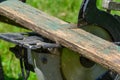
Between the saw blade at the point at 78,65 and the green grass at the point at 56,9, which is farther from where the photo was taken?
the green grass at the point at 56,9

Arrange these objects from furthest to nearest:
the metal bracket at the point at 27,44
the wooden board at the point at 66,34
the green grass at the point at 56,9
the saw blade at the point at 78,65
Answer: the green grass at the point at 56,9 → the saw blade at the point at 78,65 → the metal bracket at the point at 27,44 → the wooden board at the point at 66,34

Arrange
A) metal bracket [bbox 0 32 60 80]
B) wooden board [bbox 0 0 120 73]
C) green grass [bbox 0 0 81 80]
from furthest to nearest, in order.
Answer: green grass [bbox 0 0 81 80]
metal bracket [bbox 0 32 60 80]
wooden board [bbox 0 0 120 73]

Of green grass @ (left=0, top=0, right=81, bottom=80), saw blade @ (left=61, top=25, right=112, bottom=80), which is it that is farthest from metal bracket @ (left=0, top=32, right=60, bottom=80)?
green grass @ (left=0, top=0, right=81, bottom=80)

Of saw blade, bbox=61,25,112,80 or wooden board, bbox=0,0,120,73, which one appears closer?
wooden board, bbox=0,0,120,73

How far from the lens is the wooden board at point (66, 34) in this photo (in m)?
3.55

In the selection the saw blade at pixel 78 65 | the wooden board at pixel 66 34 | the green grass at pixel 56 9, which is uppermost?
the wooden board at pixel 66 34

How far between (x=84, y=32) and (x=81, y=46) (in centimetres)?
31

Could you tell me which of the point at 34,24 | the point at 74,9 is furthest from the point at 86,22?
the point at 74,9

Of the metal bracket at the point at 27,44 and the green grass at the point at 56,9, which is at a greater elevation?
the metal bracket at the point at 27,44

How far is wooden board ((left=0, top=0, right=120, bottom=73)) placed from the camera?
140 inches

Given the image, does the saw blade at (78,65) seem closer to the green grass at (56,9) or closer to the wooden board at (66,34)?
the wooden board at (66,34)

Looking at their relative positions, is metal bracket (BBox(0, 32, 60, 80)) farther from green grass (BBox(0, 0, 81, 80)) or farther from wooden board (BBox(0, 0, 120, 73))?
green grass (BBox(0, 0, 81, 80))

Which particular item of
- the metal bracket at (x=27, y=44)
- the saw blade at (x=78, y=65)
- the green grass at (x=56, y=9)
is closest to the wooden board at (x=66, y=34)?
the metal bracket at (x=27, y=44)

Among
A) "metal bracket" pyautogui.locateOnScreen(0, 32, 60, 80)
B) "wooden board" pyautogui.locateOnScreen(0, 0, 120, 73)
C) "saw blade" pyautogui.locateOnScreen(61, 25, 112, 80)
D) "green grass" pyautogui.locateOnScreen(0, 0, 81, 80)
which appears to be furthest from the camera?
"green grass" pyautogui.locateOnScreen(0, 0, 81, 80)
